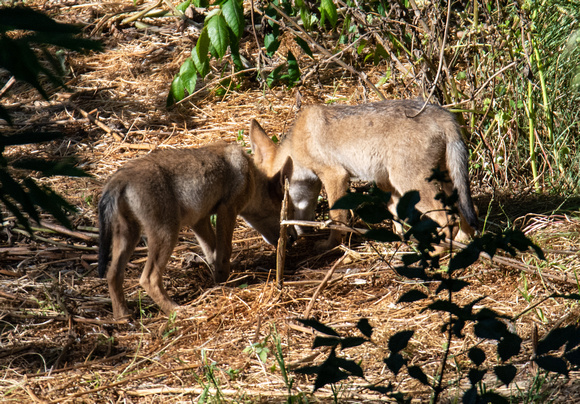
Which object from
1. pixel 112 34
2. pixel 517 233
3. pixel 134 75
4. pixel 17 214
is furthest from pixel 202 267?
pixel 112 34

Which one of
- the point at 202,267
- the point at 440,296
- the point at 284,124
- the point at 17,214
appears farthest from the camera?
the point at 284,124

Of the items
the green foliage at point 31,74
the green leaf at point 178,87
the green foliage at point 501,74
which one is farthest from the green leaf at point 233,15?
the green foliage at point 31,74

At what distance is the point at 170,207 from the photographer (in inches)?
185

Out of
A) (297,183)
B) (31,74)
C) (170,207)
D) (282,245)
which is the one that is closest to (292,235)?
(297,183)

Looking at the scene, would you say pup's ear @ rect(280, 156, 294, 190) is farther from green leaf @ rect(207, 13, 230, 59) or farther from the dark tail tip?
the dark tail tip

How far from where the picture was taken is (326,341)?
2357 mm

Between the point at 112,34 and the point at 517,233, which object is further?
the point at 112,34

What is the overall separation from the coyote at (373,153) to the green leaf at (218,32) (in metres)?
1.40

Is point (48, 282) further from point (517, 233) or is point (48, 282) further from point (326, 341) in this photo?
point (517, 233)

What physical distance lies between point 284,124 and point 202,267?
8.79ft

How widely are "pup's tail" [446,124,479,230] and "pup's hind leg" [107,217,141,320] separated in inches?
107

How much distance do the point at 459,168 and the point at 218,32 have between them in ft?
7.71

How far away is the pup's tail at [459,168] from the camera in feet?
17.4

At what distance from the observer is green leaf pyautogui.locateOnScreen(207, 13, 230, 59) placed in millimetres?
5160
